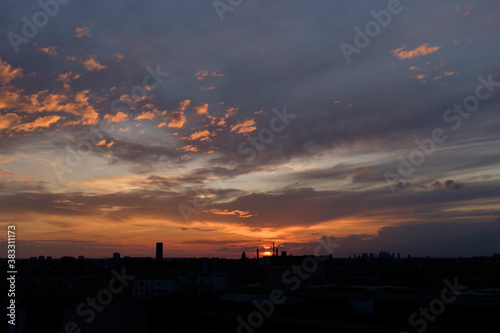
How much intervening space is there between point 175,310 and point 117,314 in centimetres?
3705

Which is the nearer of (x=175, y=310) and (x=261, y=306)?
(x=261, y=306)

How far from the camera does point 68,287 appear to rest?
165 m

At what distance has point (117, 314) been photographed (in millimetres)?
56031

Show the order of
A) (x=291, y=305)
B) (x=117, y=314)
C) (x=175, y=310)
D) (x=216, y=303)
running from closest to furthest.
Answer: (x=117, y=314)
(x=291, y=305)
(x=216, y=303)
(x=175, y=310)

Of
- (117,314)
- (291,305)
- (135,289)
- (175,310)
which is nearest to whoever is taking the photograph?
(117,314)

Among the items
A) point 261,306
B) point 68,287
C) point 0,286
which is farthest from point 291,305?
point 68,287

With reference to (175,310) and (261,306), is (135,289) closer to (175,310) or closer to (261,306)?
(175,310)

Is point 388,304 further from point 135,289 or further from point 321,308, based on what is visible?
point 135,289

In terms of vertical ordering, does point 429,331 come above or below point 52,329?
above

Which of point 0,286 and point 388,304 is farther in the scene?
point 0,286

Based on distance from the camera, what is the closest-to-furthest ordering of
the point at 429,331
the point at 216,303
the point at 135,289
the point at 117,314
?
the point at 429,331
the point at 117,314
the point at 216,303
the point at 135,289

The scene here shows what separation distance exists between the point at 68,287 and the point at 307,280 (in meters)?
119

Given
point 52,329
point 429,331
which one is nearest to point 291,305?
point 429,331

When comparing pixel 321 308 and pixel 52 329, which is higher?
pixel 321 308
